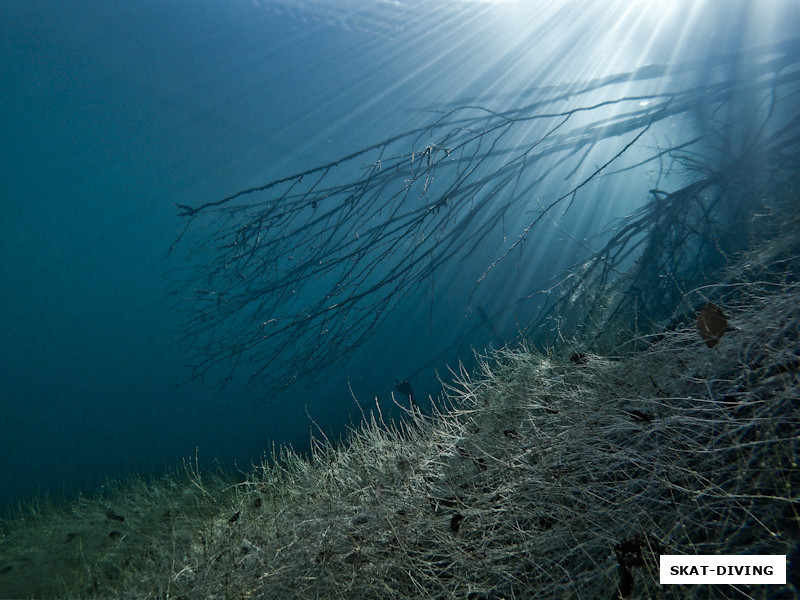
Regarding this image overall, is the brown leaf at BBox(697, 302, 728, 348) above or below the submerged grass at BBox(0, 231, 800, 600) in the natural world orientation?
above

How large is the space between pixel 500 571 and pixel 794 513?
976mm

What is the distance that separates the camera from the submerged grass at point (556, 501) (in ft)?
5.81

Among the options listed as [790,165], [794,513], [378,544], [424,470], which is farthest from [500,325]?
[794,513]

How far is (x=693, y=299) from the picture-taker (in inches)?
156

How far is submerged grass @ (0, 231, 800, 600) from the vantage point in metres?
1.77

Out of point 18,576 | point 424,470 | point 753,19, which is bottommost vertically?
point 18,576

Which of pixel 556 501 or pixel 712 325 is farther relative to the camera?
pixel 712 325

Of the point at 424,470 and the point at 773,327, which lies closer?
the point at 773,327

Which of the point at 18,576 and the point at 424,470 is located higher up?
the point at 424,470

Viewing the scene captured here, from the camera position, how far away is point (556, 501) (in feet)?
7.01

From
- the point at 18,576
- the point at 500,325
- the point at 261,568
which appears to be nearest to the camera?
the point at 261,568

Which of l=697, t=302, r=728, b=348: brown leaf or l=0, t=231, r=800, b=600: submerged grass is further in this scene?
l=697, t=302, r=728, b=348: brown leaf

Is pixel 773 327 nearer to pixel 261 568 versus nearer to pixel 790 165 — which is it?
pixel 261 568

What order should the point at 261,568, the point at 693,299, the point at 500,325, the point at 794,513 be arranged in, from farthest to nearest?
1. the point at 500,325
2. the point at 693,299
3. the point at 261,568
4. the point at 794,513
